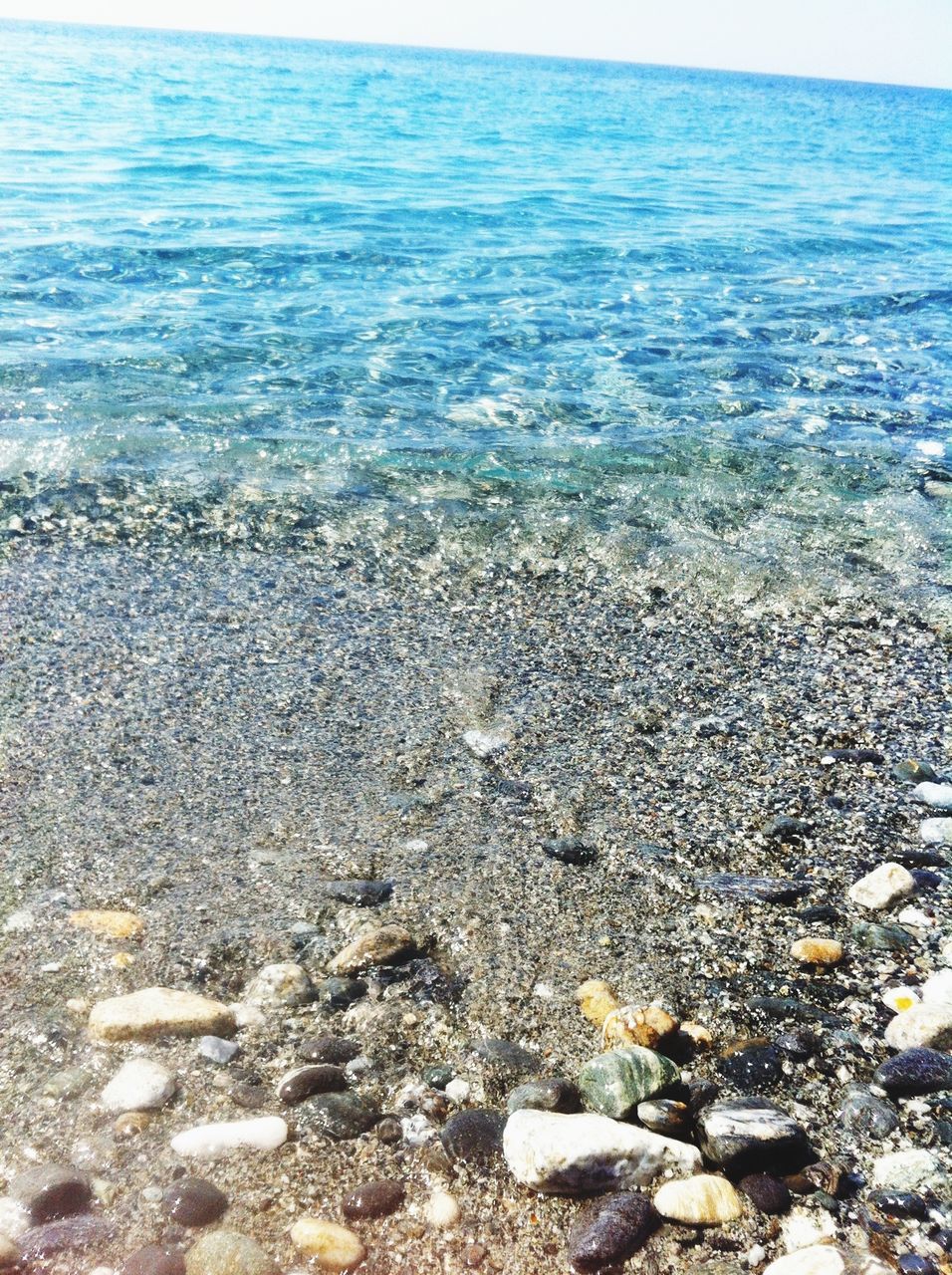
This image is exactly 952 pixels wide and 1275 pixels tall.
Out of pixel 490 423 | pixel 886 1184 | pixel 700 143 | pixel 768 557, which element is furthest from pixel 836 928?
pixel 700 143

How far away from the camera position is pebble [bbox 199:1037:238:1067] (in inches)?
90.2

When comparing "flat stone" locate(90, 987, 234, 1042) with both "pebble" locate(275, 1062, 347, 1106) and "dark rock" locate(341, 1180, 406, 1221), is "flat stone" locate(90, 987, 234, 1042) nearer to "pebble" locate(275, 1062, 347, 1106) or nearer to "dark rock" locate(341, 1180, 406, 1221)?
"pebble" locate(275, 1062, 347, 1106)

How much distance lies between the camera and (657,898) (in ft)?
9.50

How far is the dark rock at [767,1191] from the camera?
1977 millimetres

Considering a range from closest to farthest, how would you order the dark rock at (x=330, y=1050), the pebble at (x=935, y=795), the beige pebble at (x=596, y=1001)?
the dark rock at (x=330, y=1050) → the beige pebble at (x=596, y=1001) → the pebble at (x=935, y=795)

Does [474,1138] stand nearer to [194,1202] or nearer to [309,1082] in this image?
[309,1082]

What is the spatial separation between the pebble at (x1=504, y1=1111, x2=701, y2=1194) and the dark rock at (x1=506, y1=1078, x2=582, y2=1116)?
104 mm

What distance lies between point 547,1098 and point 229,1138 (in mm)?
704

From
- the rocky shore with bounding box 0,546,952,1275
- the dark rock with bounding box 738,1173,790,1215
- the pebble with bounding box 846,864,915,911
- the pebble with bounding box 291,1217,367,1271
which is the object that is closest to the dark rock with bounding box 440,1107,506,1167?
the rocky shore with bounding box 0,546,952,1275

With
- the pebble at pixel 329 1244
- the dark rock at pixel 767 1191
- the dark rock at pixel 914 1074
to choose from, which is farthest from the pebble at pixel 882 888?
the pebble at pixel 329 1244

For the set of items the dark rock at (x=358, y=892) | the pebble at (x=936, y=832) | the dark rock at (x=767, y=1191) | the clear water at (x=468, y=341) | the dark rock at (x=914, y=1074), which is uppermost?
the clear water at (x=468, y=341)

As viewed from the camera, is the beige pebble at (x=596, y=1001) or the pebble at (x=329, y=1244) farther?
the beige pebble at (x=596, y=1001)

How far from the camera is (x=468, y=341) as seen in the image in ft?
29.6

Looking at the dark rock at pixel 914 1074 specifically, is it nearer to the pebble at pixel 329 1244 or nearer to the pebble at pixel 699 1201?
the pebble at pixel 699 1201
